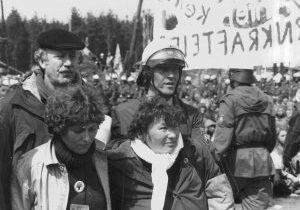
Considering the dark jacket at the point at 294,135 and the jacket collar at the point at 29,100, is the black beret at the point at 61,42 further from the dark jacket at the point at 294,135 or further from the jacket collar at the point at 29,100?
the dark jacket at the point at 294,135

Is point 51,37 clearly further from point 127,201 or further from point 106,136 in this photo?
point 127,201

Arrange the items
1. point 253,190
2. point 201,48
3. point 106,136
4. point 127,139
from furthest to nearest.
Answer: point 253,190 → point 201,48 → point 106,136 → point 127,139

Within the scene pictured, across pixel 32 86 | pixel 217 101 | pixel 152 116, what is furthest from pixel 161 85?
pixel 217 101

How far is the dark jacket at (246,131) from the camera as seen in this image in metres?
6.47

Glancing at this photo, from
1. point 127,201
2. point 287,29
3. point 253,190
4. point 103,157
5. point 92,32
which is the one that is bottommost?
point 253,190

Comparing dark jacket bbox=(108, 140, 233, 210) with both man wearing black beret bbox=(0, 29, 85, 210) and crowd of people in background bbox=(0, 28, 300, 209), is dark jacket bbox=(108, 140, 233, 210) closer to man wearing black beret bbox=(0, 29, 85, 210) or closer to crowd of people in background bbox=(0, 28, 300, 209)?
crowd of people in background bbox=(0, 28, 300, 209)

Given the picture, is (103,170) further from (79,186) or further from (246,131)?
(246,131)

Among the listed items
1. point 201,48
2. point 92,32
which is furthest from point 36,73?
point 92,32

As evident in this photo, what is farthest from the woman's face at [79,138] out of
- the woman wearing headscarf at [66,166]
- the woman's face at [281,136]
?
the woman's face at [281,136]

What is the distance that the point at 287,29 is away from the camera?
5.42 m

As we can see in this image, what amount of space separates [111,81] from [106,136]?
2381 cm

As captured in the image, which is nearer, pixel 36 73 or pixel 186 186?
pixel 186 186

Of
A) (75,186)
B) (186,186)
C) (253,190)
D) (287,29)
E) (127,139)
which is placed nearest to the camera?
(75,186)

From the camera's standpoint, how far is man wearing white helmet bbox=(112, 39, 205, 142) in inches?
145
